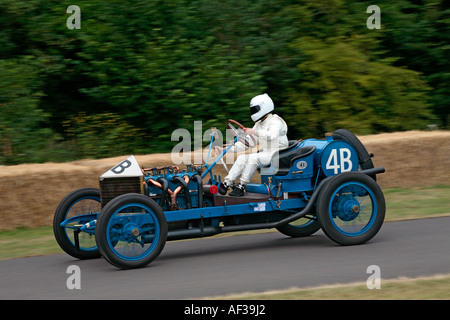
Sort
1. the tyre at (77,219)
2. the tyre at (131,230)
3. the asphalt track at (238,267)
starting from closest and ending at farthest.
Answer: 1. the asphalt track at (238,267)
2. the tyre at (131,230)
3. the tyre at (77,219)

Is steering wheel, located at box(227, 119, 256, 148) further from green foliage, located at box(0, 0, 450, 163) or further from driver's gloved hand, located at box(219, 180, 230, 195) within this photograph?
green foliage, located at box(0, 0, 450, 163)

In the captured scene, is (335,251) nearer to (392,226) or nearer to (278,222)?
(278,222)

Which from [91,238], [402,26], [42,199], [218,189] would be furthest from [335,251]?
[402,26]

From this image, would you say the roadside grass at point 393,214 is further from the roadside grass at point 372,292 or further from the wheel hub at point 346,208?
the roadside grass at point 372,292

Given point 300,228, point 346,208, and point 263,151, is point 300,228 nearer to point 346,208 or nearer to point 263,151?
point 346,208

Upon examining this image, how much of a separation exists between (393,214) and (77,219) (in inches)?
178

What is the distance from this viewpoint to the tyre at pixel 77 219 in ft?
24.2

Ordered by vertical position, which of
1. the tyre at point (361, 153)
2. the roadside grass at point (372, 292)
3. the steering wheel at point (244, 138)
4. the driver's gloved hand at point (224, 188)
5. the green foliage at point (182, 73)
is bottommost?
the roadside grass at point (372, 292)

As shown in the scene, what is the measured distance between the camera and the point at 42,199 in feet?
32.0

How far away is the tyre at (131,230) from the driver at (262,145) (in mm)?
1091

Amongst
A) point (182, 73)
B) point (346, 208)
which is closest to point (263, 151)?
point (346, 208)

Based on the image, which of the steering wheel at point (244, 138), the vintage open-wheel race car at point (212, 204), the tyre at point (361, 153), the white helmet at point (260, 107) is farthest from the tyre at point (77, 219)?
the tyre at point (361, 153)

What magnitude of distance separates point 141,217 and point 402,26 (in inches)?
453

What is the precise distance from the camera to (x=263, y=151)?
25.7 ft
